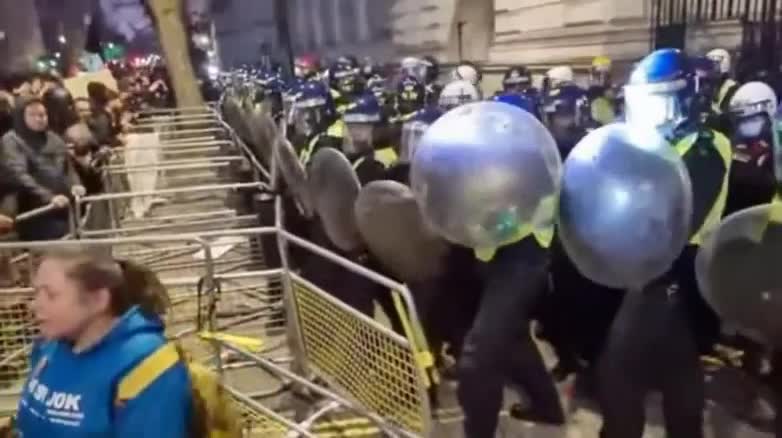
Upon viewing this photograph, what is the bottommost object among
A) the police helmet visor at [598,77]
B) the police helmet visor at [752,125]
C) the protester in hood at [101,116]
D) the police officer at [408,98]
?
the protester in hood at [101,116]

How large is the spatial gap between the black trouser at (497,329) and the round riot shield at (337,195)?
783 mm

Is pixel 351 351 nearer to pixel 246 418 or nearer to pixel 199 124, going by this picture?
pixel 246 418

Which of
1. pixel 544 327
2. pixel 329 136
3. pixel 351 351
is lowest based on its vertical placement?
pixel 544 327

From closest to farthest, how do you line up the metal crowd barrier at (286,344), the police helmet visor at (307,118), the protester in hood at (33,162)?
the metal crowd barrier at (286,344)
the protester in hood at (33,162)
the police helmet visor at (307,118)

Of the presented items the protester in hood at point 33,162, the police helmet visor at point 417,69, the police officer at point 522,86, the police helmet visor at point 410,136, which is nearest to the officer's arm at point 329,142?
the police helmet visor at point 410,136

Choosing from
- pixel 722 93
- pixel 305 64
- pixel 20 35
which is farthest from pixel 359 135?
pixel 20 35

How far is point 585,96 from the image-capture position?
4816 mm

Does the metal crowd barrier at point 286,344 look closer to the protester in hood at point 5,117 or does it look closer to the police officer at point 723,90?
the protester in hood at point 5,117

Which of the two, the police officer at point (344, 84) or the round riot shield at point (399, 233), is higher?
the police officer at point (344, 84)

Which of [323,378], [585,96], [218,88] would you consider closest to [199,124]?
[218,88]

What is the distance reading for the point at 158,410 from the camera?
196cm

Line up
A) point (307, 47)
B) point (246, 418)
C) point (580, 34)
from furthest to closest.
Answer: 1. point (307, 47)
2. point (580, 34)
3. point (246, 418)

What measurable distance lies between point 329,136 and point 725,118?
5.52ft

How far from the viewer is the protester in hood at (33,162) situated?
206 inches
